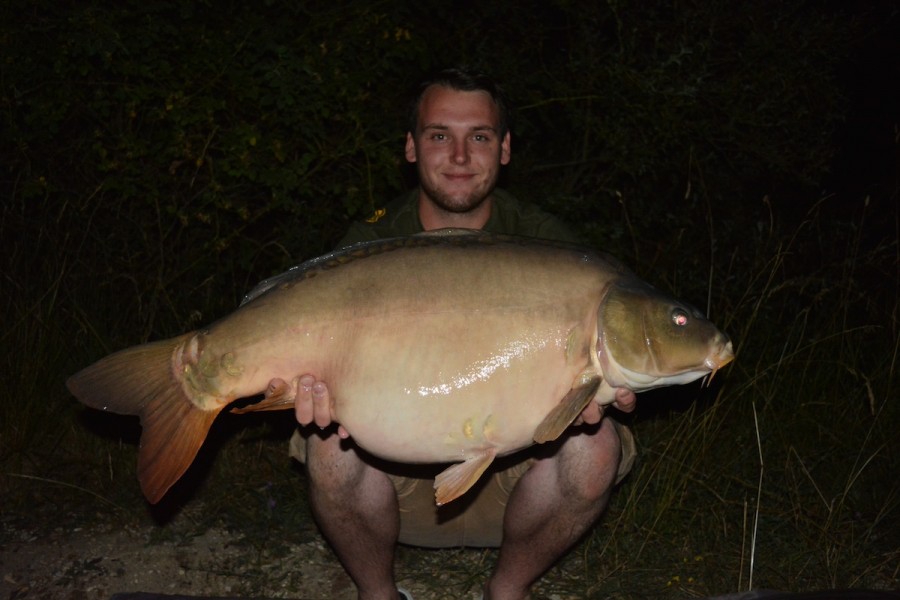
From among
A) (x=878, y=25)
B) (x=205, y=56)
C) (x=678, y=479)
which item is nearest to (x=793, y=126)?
(x=878, y=25)

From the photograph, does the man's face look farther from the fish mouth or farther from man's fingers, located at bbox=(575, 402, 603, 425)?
the fish mouth

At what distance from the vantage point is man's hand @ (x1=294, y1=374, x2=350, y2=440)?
1.93 meters

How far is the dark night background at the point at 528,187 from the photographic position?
114 inches

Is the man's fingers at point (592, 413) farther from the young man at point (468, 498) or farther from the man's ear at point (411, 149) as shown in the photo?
the man's ear at point (411, 149)

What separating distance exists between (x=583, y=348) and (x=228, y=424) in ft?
5.31

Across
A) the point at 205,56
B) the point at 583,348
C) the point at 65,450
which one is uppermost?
the point at 205,56

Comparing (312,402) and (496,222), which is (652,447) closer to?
(496,222)

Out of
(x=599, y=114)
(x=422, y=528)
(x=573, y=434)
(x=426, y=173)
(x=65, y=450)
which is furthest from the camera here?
(x=599, y=114)

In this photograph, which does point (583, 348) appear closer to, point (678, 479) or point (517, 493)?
point (517, 493)

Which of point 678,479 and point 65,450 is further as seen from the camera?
point 65,450

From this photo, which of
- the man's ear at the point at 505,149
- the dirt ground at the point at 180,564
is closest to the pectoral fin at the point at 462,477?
the dirt ground at the point at 180,564

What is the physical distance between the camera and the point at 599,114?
4.22 meters

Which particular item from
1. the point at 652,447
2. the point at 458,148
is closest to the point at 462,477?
the point at 458,148

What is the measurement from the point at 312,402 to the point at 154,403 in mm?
323
